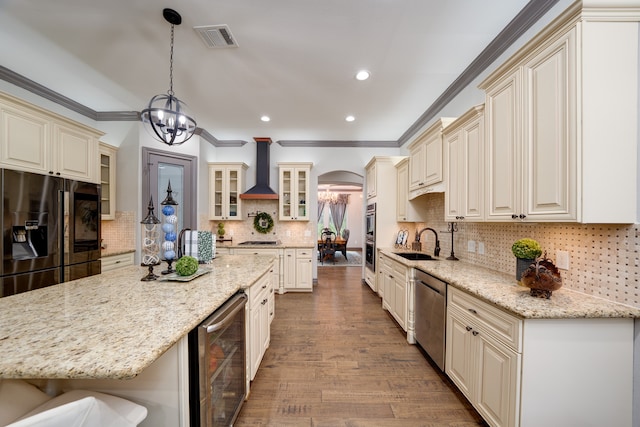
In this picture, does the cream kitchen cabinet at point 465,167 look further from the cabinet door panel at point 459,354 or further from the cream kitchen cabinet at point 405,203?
the cream kitchen cabinet at point 405,203

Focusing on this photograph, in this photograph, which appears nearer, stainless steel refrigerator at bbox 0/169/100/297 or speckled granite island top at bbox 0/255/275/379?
speckled granite island top at bbox 0/255/275/379

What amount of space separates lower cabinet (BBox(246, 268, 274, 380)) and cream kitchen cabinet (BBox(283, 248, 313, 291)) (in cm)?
205

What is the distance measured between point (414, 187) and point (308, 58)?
2.04 meters

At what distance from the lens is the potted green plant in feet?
5.30

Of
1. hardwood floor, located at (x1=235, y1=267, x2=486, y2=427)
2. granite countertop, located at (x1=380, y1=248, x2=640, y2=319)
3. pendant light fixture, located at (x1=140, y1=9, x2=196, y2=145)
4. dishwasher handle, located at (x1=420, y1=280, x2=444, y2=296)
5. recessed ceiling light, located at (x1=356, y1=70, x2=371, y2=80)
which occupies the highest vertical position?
recessed ceiling light, located at (x1=356, y1=70, x2=371, y2=80)

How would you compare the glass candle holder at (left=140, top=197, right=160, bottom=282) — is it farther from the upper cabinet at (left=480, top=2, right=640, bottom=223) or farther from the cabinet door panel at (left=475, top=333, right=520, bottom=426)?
the upper cabinet at (left=480, top=2, right=640, bottom=223)

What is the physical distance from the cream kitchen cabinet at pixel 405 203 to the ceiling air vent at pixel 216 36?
2798 mm

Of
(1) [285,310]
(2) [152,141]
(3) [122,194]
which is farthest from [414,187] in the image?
(3) [122,194]

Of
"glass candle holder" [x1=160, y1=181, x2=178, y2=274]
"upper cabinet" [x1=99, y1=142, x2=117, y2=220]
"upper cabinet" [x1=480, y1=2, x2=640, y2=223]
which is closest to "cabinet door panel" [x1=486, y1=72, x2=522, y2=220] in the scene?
"upper cabinet" [x1=480, y1=2, x2=640, y2=223]

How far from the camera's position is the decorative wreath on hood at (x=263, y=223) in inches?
196

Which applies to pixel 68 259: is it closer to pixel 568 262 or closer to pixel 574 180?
pixel 574 180

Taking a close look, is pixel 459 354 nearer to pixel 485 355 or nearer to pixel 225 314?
pixel 485 355

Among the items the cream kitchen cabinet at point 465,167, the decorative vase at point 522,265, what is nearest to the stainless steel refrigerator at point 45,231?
the cream kitchen cabinet at point 465,167

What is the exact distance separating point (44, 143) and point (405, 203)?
446cm
